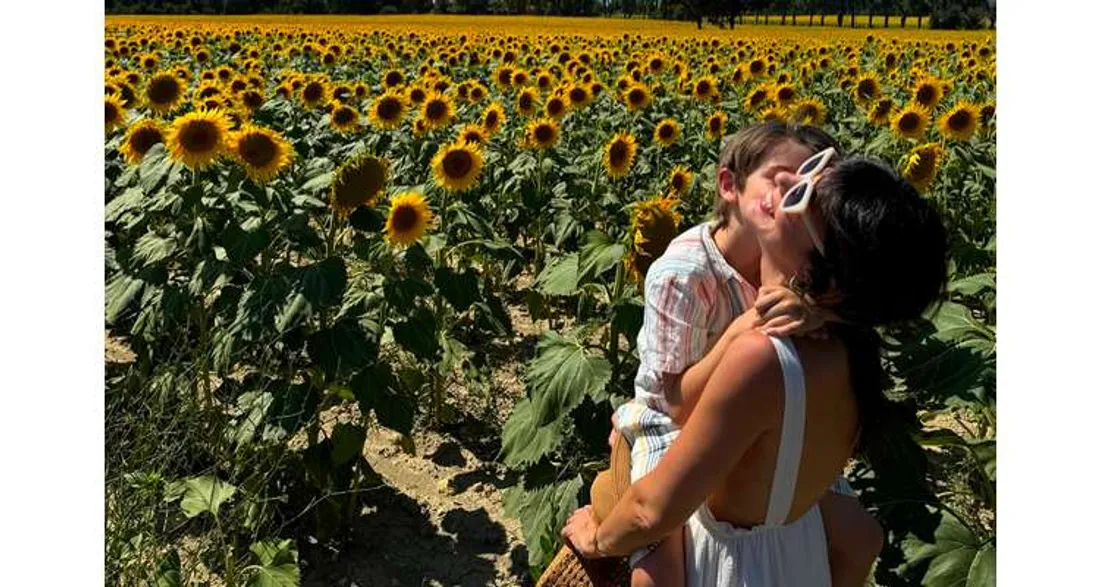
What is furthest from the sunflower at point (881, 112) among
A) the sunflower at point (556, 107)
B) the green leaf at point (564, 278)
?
the green leaf at point (564, 278)

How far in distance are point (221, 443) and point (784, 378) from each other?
231cm

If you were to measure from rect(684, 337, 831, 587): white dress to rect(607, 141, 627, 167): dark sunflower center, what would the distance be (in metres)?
3.67

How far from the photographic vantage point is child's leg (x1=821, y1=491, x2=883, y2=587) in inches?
77.8

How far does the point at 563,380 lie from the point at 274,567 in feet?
2.97

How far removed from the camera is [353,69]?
12.2 m

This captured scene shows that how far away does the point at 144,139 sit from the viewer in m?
4.08

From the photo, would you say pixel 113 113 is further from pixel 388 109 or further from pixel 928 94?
pixel 928 94

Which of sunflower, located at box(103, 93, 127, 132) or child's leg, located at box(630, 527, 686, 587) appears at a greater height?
sunflower, located at box(103, 93, 127, 132)

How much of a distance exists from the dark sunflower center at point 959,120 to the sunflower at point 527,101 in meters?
2.71

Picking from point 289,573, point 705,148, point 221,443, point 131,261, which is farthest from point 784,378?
point 705,148

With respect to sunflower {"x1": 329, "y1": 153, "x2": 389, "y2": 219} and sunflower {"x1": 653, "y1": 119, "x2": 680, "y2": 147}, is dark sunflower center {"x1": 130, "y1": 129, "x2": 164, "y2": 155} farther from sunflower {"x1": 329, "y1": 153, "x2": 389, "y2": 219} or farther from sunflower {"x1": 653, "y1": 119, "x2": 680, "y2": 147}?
sunflower {"x1": 653, "y1": 119, "x2": 680, "y2": 147}

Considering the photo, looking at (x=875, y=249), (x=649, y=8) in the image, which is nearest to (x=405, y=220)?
(x=875, y=249)

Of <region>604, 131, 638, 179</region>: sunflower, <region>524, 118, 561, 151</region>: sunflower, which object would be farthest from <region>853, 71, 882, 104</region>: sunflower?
<region>604, 131, 638, 179</region>: sunflower

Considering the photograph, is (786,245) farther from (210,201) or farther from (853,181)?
(210,201)
